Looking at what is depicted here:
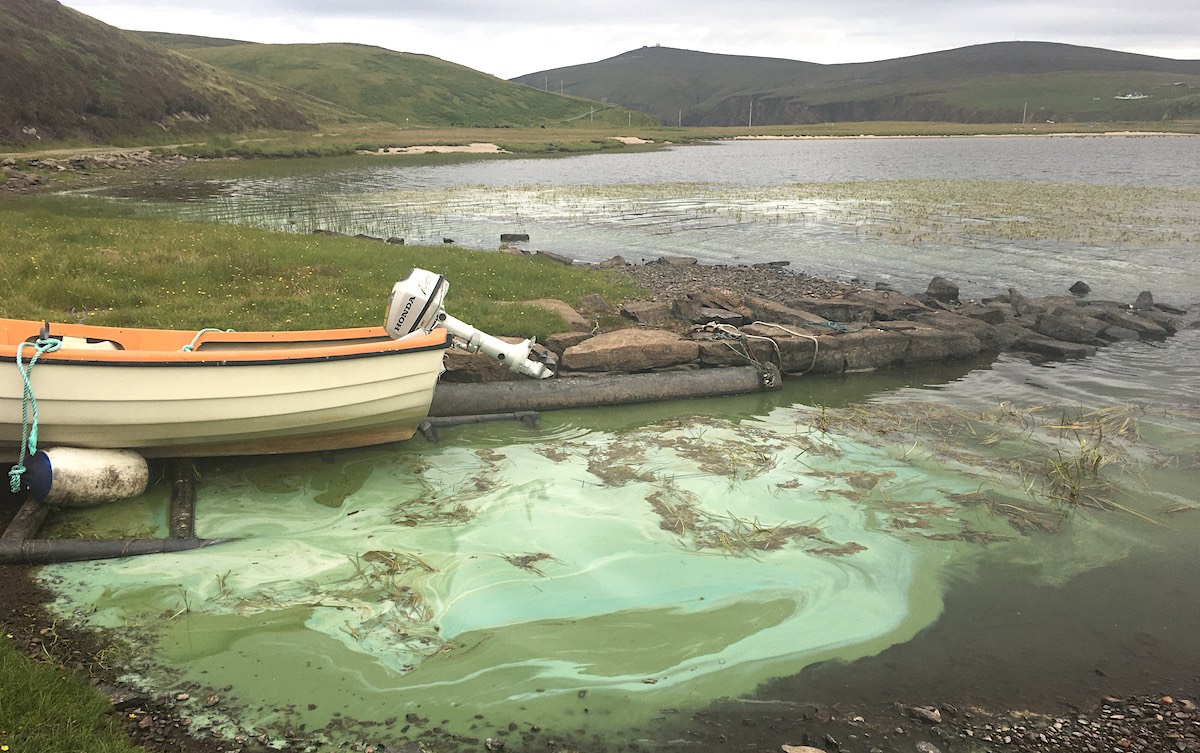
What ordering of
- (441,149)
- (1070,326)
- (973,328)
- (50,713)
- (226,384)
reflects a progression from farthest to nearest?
1. (441,149)
2. (1070,326)
3. (973,328)
4. (226,384)
5. (50,713)

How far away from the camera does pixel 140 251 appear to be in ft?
52.0

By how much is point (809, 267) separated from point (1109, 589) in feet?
57.6

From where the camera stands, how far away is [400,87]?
161 m

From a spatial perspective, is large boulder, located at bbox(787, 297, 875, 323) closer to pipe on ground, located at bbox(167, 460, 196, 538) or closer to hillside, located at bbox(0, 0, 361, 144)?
pipe on ground, located at bbox(167, 460, 196, 538)

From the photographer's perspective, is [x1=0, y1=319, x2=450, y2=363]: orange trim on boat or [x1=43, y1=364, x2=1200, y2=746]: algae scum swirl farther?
[x1=0, y1=319, x2=450, y2=363]: orange trim on boat

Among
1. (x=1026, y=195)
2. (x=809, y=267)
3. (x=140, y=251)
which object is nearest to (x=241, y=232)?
(x=140, y=251)

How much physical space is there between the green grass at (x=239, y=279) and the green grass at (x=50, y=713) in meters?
7.78

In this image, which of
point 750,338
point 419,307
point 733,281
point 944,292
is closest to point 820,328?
point 750,338

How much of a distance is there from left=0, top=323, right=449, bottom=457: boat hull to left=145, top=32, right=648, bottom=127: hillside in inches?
5339

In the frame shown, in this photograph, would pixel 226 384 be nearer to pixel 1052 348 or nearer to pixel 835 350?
pixel 835 350

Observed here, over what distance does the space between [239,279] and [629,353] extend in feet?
26.3

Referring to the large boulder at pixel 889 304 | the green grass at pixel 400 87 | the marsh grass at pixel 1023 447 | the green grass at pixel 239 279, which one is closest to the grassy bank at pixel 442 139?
the green grass at pixel 400 87

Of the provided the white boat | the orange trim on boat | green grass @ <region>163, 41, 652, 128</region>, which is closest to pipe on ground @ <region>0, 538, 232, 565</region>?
the white boat

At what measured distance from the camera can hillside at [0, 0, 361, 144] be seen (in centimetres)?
6053
